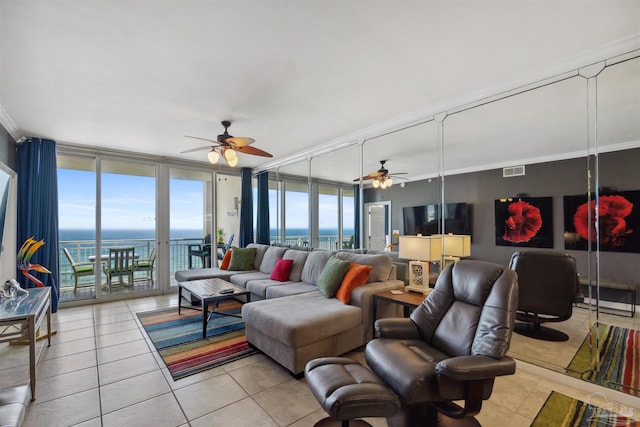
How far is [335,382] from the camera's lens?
1.63 m

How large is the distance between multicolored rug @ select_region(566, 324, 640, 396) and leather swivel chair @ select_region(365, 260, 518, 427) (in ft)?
4.15

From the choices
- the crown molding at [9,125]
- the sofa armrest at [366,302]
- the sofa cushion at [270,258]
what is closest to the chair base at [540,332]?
the sofa armrest at [366,302]

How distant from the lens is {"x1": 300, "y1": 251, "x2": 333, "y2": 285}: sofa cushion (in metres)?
4.08

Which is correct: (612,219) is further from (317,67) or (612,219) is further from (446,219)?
(317,67)

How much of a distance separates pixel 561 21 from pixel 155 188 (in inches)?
243

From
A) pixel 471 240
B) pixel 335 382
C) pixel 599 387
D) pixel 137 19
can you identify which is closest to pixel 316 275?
pixel 471 240

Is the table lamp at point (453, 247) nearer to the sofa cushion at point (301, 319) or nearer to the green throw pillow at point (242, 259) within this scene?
the sofa cushion at point (301, 319)

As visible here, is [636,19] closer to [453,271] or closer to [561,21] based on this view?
[561,21]

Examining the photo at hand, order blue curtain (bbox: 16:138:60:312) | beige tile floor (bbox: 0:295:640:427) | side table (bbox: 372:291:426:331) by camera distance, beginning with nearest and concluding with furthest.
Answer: beige tile floor (bbox: 0:295:640:427) → side table (bbox: 372:291:426:331) → blue curtain (bbox: 16:138:60:312)

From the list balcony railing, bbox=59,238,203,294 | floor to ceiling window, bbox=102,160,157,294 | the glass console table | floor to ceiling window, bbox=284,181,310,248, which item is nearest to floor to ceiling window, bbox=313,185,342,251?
floor to ceiling window, bbox=284,181,310,248

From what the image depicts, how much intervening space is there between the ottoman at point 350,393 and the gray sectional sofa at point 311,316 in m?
0.69

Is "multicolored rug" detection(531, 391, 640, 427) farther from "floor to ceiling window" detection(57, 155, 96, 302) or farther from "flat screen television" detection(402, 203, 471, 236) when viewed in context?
"floor to ceiling window" detection(57, 155, 96, 302)

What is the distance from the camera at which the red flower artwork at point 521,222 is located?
3.02 m

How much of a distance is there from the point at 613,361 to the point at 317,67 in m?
3.59
